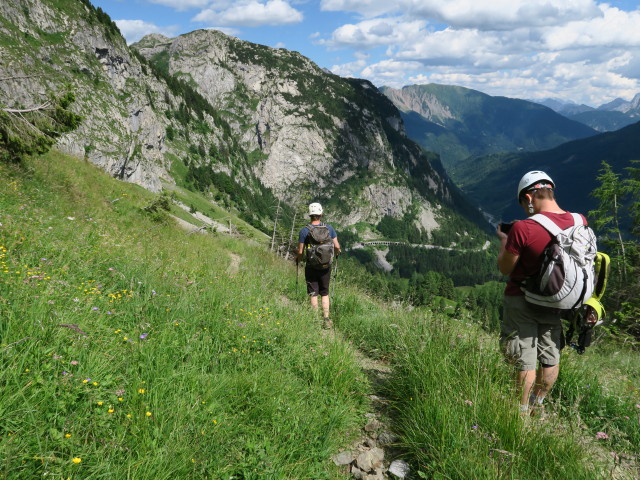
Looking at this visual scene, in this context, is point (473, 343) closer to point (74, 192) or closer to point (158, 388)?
point (158, 388)

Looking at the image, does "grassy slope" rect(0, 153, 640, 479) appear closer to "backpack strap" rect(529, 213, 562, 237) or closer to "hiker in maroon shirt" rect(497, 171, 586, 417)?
"hiker in maroon shirt" rect(497, 171, 586, 417)

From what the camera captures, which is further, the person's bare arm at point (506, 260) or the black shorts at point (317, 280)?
the black shorts at point (317, 280)

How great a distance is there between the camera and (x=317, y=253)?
7.02m

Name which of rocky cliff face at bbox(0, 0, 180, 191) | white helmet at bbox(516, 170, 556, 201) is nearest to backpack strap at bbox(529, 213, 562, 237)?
white helmet at bbox(516, 170, 556, 201)

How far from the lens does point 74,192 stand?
997 centimetres

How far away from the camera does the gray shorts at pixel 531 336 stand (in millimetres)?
3777

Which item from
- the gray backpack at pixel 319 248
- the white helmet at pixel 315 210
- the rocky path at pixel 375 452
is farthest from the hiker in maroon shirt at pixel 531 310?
the white helmet at pixel 315 210

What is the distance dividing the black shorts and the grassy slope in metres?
1.44

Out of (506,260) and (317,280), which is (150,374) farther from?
(317,280)

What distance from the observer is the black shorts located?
23.6ft

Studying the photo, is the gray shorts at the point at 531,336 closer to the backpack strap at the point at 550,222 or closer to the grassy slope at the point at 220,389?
the grassy slope at the point at 220,389

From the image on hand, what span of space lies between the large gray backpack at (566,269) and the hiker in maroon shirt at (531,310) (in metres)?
0.09

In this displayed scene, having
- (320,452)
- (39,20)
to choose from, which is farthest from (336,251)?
(39,20)

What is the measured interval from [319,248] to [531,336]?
4.03 m
